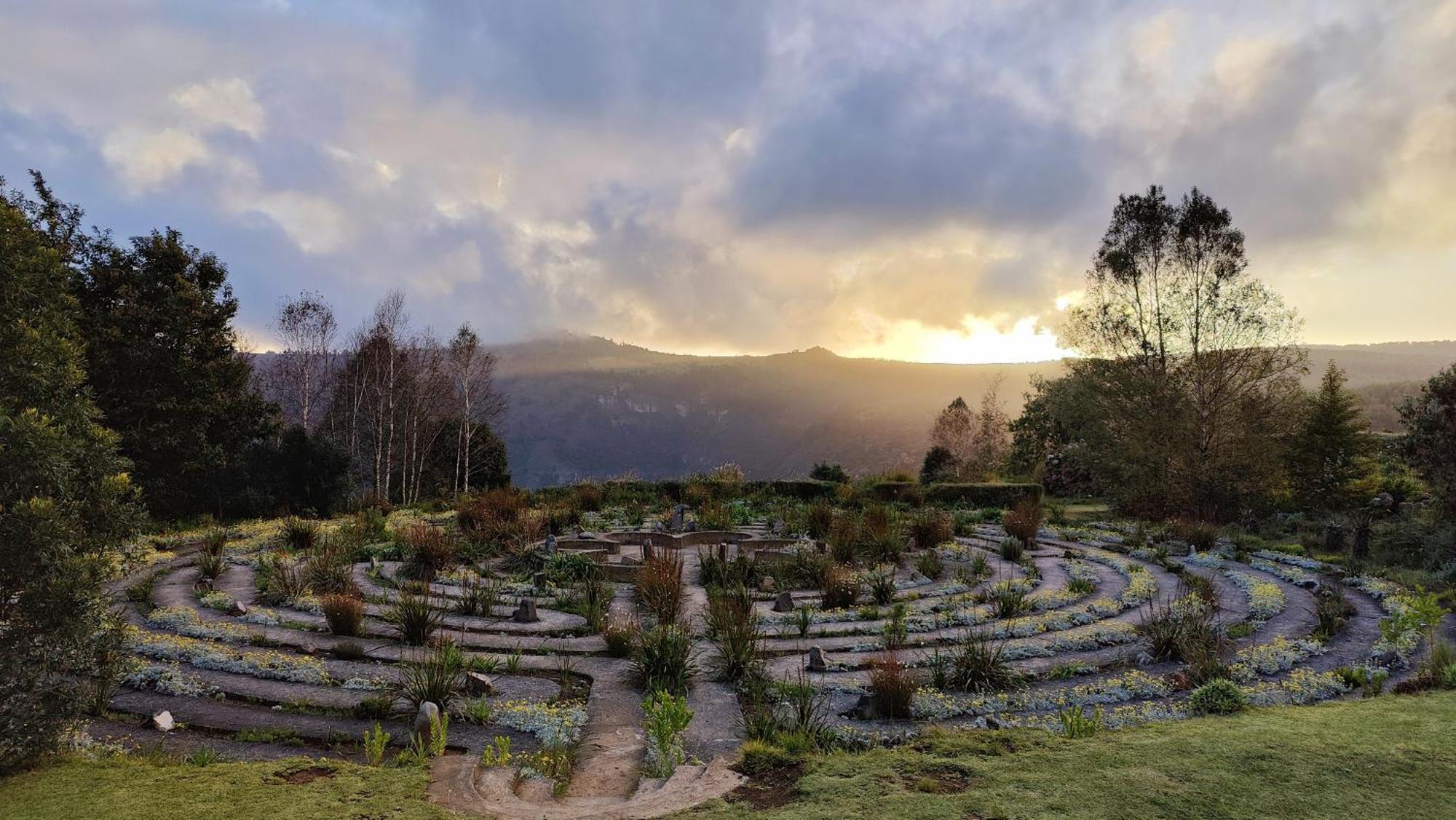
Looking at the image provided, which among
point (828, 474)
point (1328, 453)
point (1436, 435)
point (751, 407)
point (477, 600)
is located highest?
point (751, 407)

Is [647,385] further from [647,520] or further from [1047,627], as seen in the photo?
[1047,627]

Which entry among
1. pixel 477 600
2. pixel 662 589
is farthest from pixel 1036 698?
pixel 477 600

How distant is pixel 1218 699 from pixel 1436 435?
16.5 metres

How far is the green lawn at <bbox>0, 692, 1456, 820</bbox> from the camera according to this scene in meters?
3.81

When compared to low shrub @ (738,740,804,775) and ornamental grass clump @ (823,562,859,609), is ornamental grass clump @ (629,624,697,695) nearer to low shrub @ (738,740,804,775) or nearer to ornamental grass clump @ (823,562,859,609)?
low shrub @ (738,740,804,775)

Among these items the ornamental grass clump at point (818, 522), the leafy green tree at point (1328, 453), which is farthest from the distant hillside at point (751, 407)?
the ornamental grass clump at point (818, 522)

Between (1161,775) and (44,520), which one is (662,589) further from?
(1161,775)

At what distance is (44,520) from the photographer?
4.58 metres

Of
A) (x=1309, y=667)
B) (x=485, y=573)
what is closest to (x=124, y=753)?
(x=485, y=573)

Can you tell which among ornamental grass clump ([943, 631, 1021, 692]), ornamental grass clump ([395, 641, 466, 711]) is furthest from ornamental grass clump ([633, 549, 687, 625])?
ornamental grass clump ([943, 631, 1021, 692])

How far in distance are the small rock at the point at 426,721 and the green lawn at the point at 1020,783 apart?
84 centimetres

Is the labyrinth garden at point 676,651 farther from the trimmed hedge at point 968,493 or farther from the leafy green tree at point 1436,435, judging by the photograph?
the trimmed hedge at point 968,493

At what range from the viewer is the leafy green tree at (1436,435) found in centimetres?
1666

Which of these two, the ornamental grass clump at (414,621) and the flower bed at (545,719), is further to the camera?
the ornamental grass clump at (414,621)
